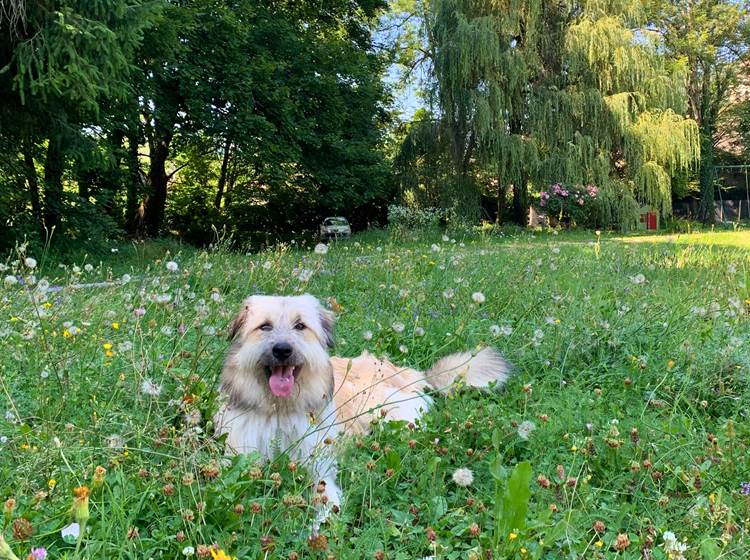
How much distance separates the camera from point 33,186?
485 inches

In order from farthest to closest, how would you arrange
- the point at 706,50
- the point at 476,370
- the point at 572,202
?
the point at 706,50, the point at 572,202, the point at 476,370


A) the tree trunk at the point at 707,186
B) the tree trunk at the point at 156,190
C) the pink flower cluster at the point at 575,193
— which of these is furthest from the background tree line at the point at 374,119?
the tree trunk at the point at 707,186

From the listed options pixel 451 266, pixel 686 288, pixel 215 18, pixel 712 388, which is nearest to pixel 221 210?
pixel 215 18

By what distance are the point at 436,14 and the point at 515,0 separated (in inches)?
124

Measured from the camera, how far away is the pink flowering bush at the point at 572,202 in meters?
22.3

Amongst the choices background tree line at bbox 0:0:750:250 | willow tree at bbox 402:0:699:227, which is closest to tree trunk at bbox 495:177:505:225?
background tree line at bbox 0:0:750:250

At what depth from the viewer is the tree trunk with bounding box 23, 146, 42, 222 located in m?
12.1

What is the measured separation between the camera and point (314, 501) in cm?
191

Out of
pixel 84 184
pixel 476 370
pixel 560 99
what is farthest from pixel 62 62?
pixel 560 99

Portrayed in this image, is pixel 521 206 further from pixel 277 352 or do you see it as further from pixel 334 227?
pixel 277 352

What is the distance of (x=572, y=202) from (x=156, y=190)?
16.6 m

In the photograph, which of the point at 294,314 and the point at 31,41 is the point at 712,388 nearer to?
the point at 294,314

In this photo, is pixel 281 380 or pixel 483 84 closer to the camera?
pixel 281 380

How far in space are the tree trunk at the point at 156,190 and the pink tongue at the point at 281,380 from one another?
67.4ft
